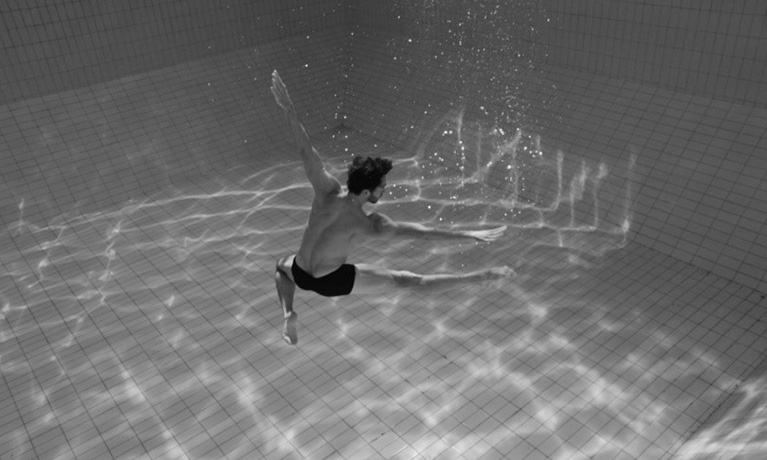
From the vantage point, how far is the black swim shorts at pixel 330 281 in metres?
2.62

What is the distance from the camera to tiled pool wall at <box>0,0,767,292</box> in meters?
3.62

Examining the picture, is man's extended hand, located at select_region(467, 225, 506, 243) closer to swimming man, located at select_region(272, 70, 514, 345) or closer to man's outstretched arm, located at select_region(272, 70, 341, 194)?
swimming man, located at select_region(272, 70, 514, 345)

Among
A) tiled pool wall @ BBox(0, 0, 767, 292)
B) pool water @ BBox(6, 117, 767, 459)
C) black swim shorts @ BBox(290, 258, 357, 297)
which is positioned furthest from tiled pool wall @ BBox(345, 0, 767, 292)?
black swim shorts @ BBox(290, 258, 357, 297)

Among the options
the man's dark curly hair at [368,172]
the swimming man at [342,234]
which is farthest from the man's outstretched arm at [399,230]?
the man's dark curly hair at [368,172]

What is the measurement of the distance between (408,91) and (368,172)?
121 inches

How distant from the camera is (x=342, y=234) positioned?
98.4 inches

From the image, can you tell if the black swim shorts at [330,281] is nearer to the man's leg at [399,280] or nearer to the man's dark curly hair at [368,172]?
the man's leg at [399,280]

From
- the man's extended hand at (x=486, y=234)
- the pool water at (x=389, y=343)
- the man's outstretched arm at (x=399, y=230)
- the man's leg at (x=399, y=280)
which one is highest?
the man's outstretched arm at (x=399, y=230)

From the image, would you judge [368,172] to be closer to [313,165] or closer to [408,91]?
[313,165]

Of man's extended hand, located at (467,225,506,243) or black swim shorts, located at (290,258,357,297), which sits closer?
man's extended hand, located at (467,225,506,243)

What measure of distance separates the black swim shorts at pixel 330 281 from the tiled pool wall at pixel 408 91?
1939 millimetres

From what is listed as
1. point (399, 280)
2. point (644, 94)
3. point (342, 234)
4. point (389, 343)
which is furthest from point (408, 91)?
point (342, 234)

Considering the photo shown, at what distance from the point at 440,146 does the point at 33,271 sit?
2769 millimetres

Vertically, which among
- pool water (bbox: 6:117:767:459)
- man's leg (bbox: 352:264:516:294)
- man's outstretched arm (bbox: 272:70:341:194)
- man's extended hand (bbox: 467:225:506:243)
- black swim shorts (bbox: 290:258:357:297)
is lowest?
pool water (bbox: 6:117:767:459)
